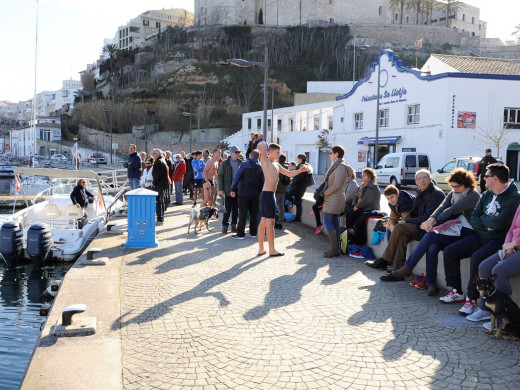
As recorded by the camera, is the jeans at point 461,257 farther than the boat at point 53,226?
No

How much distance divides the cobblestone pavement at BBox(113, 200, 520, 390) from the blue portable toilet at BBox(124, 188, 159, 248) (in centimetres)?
150

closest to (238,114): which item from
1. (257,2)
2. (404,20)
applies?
(257,2)

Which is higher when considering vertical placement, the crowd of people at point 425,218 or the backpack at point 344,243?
the crowd of people at point 425,218

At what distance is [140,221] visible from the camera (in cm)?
958

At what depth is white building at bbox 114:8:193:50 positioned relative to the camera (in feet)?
412

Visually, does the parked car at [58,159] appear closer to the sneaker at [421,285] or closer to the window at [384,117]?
the window at [384,117]

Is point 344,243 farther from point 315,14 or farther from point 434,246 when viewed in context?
point 315,14

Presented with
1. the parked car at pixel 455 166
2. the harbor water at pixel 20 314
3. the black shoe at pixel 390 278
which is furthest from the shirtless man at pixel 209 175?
the parked car at pixel 455 166

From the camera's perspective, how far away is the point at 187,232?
11508mm

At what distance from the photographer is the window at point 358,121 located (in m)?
41.0

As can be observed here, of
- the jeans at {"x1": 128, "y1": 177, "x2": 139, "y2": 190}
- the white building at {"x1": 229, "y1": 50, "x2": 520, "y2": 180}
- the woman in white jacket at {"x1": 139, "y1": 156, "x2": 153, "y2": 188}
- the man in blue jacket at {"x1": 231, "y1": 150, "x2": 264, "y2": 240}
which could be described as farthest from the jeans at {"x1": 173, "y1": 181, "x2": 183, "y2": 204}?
the white building at {"x1": 229, "y1": 50, "x2": 520, "y2": 180}

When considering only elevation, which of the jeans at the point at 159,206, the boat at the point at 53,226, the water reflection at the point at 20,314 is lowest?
the water reflection at the point at 20,314

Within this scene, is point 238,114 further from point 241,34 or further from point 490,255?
point 490,255

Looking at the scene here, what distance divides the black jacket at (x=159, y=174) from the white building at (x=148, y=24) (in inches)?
4617
